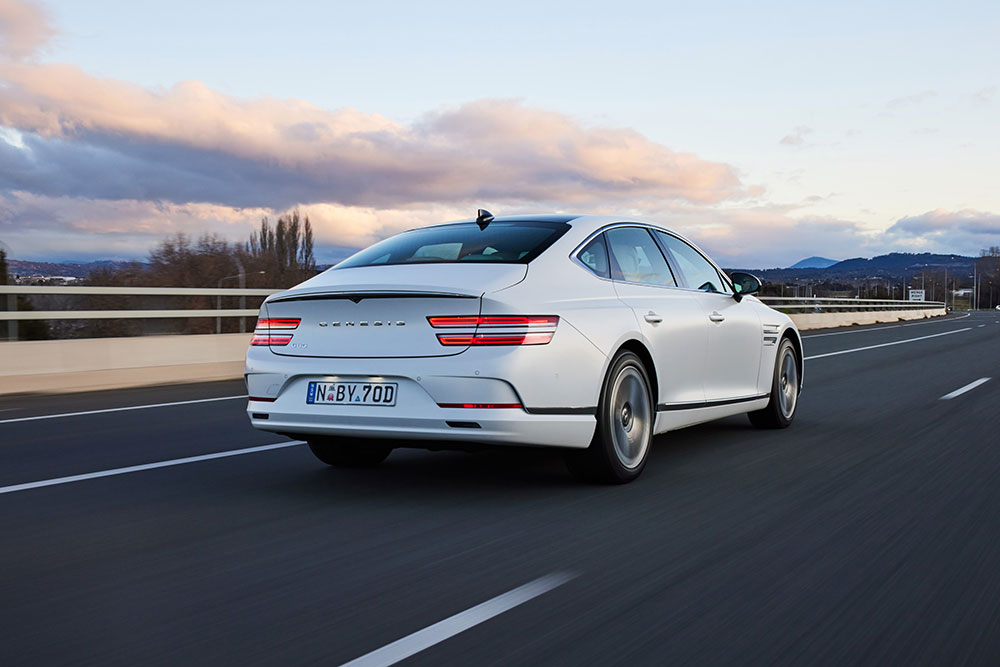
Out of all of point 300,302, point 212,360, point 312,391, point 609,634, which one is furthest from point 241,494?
point 212,360

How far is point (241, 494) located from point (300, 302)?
1123 millimetres

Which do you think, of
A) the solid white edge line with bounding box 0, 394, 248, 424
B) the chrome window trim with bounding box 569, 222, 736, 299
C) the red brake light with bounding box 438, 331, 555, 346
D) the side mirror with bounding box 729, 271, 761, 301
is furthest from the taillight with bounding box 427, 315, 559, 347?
the solid white edge line with bounding box 0, 394, 248, 424

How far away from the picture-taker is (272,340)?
19.9ft

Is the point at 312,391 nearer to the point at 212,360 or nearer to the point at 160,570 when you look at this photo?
the point at 160,570

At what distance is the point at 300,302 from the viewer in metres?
5.97

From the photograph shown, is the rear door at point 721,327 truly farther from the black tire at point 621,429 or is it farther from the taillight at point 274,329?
the taillight at point 274,329

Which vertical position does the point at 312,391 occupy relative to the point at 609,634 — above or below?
above

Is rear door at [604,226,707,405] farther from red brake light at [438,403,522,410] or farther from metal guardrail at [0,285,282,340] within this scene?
metal guardrail at [0,285,282,340]

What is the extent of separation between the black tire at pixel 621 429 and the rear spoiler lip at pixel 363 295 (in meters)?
1.06

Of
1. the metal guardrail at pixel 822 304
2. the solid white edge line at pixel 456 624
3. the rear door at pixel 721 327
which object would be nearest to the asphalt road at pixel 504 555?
the solid white edge line at pixel 456 624

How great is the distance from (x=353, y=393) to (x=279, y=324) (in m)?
0.71

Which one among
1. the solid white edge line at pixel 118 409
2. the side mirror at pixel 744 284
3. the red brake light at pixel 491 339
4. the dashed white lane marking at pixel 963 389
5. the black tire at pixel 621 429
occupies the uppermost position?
the side mirror at pixel 744 284

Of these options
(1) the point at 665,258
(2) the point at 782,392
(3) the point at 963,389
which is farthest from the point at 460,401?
(3) the point at 963,389

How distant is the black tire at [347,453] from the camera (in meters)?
6.72
